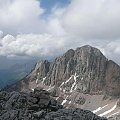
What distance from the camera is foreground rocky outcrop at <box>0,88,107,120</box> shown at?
149 ft

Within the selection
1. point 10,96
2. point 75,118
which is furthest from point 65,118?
point 10,96

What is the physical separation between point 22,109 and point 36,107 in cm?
230

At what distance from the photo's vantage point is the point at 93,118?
47188 millimetres

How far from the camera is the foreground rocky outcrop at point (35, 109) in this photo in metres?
45.4

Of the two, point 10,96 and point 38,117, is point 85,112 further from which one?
point 10,96

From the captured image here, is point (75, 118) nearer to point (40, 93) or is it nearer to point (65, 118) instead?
point (65, 118)

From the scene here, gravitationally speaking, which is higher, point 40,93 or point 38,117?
point 40,93

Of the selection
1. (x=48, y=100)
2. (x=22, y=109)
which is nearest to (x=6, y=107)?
(x=22, y=109)

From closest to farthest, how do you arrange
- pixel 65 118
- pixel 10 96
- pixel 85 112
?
pixel 65 118, pixel 85 112, pixel 10 96

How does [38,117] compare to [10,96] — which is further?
[10,96]

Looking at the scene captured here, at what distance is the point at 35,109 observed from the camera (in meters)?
48.3

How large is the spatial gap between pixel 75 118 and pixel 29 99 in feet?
28.3

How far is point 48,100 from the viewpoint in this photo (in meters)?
50.7

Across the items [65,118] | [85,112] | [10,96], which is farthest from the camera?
[10,96]
